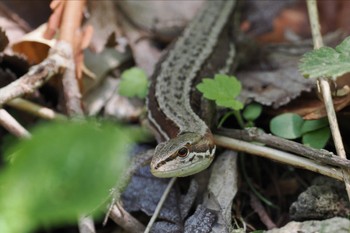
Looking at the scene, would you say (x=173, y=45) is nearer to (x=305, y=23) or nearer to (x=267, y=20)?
(x=267, y=20)

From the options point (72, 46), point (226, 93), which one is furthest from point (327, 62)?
point (72, 46)

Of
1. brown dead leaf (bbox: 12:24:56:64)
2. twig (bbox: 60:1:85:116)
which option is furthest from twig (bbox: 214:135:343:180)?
brown dead leaf (bbox: 12:24:56:64)

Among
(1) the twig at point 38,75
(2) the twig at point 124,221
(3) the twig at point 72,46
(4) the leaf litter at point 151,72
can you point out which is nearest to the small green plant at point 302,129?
(4) the leaf litter at point 151,72

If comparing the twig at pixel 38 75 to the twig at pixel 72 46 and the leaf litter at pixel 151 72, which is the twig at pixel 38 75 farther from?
the leaf litter at pixel 151 72

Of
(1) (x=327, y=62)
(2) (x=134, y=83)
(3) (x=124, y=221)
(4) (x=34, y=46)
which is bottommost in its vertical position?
(3) (x=124, y=221)

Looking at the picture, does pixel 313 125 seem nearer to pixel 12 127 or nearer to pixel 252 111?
pixel 252 111
